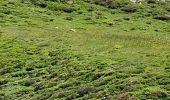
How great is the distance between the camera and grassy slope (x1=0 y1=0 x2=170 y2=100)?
34188 mm

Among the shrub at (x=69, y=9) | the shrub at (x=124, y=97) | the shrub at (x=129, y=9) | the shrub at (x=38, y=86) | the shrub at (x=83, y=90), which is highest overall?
the shrub at (x=124, y=97)

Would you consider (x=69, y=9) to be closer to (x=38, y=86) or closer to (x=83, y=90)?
(x=38, y=86)

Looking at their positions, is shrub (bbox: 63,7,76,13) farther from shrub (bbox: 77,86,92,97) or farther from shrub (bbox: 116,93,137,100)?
shrub (bbox: 116,93,137,100)

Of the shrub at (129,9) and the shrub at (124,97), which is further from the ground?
the shrub at (124,97)

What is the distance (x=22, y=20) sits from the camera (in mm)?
78938

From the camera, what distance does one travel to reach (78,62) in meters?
45.1

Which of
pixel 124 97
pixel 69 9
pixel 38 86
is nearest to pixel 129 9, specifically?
pixel 69 9

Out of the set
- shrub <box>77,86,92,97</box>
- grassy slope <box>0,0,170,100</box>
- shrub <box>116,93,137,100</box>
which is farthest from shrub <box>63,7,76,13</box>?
shrub <box>116,93,137,100</box>

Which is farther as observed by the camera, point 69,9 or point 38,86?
point 69,9

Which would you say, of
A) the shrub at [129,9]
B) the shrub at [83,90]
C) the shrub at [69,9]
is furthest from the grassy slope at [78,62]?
the shrub at [129,9]

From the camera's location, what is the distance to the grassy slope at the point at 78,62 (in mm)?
34188

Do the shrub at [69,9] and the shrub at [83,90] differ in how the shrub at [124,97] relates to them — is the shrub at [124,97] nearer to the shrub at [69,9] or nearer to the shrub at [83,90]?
the shrub at [83,90]

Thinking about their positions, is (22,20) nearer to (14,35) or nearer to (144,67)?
(14,35)

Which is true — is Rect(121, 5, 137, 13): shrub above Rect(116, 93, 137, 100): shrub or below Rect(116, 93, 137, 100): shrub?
below
